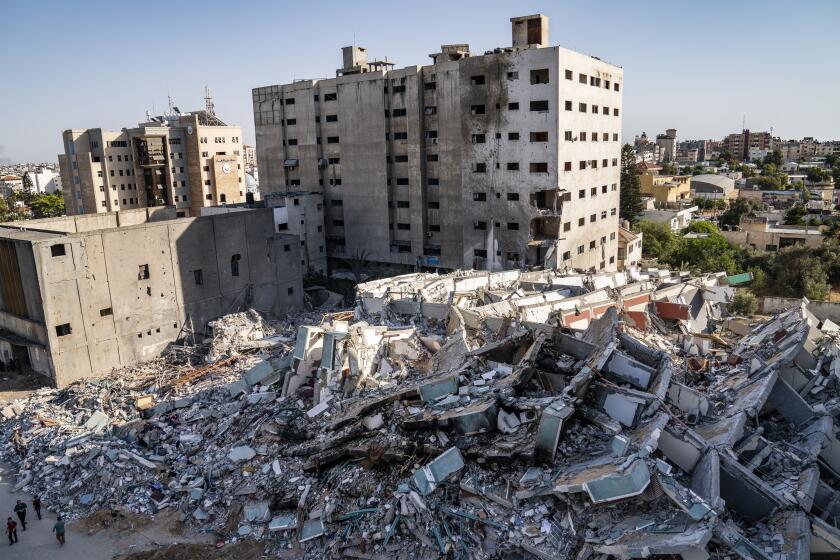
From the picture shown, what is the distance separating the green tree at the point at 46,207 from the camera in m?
70.1

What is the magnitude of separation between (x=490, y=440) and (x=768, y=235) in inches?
1761

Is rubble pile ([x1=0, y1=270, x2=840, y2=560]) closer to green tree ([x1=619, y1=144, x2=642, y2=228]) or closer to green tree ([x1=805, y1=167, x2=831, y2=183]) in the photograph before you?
green tree ([x1=619, y1=144, x2=642, y2=228])

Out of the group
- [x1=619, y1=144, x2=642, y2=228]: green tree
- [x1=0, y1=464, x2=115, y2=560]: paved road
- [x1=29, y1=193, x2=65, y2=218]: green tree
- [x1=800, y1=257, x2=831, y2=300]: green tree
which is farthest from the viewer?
[x1=29, y1=193, x2=65, y2=218]: green tree

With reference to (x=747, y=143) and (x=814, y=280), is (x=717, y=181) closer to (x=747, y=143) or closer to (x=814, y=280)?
(x=814, y=280)

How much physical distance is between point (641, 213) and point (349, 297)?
3594 centimetres

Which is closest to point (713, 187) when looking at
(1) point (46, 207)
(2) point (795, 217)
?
(2) point (795, 217)

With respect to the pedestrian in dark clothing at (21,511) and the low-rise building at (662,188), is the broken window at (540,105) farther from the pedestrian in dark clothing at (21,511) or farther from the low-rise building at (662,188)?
the low-rise building at (662,188)

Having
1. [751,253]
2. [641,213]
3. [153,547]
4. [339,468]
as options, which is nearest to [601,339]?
[339,468]

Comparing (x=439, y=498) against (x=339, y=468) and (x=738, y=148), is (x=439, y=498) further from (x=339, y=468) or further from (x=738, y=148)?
(x=738, y=148)

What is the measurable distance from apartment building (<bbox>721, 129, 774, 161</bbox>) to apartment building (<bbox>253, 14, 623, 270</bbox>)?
132430 mm

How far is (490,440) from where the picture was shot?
11.8 m

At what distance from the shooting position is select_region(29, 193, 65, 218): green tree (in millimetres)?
70125

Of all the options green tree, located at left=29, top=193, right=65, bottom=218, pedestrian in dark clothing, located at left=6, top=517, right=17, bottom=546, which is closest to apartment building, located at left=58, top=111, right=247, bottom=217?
green tree, located at left=29, top=193, right=65, bottom=218

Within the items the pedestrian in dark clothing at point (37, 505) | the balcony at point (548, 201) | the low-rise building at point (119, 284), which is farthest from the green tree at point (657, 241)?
the pedestrian in dark clothing at point (37, 505)
